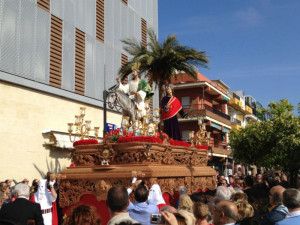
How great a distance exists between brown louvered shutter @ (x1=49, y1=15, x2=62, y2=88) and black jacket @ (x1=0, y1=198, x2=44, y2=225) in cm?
1239

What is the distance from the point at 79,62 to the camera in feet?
62.7

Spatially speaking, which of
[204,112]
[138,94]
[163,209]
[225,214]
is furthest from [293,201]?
[204,112]

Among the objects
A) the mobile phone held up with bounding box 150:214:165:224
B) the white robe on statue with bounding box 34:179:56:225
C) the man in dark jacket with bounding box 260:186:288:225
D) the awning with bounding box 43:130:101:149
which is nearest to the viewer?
the mobile phone held up with bounding box 150:214:165:224

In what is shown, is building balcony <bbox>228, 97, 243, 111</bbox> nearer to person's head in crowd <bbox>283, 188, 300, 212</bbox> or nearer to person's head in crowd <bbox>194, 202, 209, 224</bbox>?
person's head in crowd <bbox>283, 188, 300, 212</bbox>

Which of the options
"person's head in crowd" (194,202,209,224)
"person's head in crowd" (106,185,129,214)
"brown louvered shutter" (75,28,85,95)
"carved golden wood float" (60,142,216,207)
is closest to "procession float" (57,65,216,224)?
"carved golden wood float" (60,142,216,207)

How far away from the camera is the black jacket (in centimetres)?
503

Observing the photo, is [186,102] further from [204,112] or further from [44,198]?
[44,198]

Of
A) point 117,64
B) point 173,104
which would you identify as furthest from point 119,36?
point 173,104

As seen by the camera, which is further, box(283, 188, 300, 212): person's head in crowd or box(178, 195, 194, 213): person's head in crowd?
box(178, 195, 194, 213): person's head in crowd

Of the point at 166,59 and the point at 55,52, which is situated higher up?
the point at 55,52

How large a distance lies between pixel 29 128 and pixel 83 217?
44.1 feet

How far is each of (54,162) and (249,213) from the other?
549 inches

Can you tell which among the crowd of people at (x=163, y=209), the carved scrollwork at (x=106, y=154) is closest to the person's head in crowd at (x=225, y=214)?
the crowd of people at (x=163, y=209)

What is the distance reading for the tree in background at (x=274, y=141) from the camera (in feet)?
83.8
